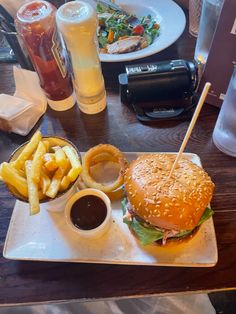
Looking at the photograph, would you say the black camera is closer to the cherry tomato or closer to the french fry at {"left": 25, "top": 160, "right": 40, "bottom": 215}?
the cherry tomato

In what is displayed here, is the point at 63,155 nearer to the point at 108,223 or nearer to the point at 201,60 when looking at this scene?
the point at 108,223

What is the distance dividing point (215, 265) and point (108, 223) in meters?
0.35

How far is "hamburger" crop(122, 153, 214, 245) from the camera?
0.81 meters

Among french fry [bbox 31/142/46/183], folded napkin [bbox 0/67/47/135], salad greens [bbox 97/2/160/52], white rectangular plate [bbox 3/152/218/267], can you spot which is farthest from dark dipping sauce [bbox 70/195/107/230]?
salad greens [bbox 97/2/160/52]

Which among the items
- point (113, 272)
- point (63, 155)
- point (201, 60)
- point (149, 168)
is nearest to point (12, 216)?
point (63, 155)

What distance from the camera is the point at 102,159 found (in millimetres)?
1108

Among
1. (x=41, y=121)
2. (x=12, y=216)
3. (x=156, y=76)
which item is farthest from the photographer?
(x=41, y=121)

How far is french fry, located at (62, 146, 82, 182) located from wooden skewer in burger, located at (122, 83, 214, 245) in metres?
0.16

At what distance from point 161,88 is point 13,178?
2.27 feet

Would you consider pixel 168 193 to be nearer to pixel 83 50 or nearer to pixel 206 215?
pixel 206 215

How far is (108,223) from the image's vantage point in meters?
0.90

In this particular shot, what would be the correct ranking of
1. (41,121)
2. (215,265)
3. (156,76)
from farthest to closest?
(41,121) < (156,76) < (215,265)

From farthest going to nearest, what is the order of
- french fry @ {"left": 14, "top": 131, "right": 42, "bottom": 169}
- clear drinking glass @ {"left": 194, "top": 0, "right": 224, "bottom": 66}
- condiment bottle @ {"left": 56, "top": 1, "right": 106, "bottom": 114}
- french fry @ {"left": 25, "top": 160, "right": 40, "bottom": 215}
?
clear drinking glass @ {"left": 194, "top": 0, "right": 224, "bottom": 66} → condiment bottle @ {"left": 56, "top": 1, "right": 106, "bottom": 114} → french fry @ {"left": 14, "top": 131, "right": 42, "bottom": 169} → french fry @ {"left": 25, "top": 160, "right": 40, "bottom": 215}

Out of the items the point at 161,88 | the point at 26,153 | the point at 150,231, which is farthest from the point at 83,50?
the point at 150,231
